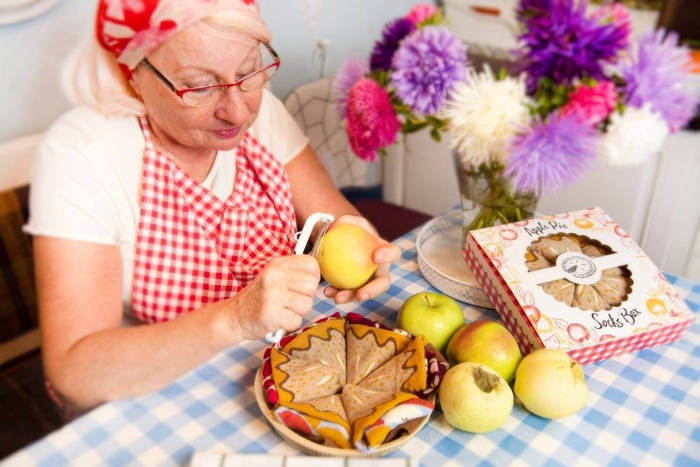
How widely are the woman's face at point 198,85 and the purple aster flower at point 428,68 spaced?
25 cm

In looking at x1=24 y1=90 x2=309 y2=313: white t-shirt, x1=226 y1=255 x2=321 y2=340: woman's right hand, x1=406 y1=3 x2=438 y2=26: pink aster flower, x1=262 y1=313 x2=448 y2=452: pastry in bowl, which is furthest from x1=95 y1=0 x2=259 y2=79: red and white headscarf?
x1=262 y1=313 x2=448 y2=452: pastry in bowl

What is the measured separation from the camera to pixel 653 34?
69 cm

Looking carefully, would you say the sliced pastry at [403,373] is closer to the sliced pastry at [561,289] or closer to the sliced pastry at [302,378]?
the sliced pastry at [302,378]

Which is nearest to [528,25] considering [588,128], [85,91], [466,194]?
[588,128]

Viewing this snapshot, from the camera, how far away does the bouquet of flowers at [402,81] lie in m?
0.76

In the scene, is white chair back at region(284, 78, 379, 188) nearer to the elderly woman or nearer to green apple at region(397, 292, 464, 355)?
the elderly woman

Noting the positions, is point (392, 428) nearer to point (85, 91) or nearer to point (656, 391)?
point (656, 391)

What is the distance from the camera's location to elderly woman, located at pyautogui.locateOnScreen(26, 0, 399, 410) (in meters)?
0.81

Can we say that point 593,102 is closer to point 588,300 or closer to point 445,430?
point 588,300

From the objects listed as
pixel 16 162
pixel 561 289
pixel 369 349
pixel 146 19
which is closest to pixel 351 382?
pixel 369 349

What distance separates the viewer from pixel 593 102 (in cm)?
68

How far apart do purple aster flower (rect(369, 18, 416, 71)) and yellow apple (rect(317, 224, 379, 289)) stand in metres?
0.26

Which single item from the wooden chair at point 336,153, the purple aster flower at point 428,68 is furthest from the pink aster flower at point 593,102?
the wooden chair at point 336,153

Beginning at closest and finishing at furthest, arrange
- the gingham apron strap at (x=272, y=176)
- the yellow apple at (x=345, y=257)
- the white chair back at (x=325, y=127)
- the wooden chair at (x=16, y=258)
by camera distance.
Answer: the yellow apple at (x=345, y=257) → the wooden chair at (x=16, y=258) → the gingham apron strap at (x=272, y=176) → the white chair back at (x=325, y=127)
